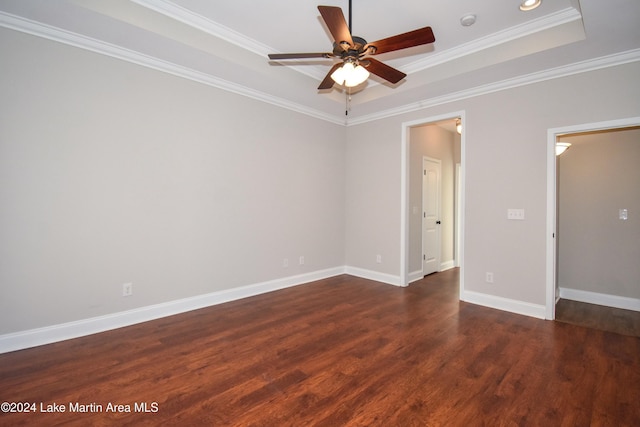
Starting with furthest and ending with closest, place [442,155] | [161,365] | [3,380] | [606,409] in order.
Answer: [442,155] < [161,365] < [3,380] < [606,409]

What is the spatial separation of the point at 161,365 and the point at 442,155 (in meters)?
5.53

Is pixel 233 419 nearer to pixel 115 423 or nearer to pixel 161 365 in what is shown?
pixel 115 423

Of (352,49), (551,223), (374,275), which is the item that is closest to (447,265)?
(374,275)

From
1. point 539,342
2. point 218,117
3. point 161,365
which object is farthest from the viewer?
point 218,117

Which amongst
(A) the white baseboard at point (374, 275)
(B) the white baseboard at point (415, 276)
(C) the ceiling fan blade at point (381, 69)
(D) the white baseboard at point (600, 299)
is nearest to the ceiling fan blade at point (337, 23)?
(C) the ceiling fan blade at point (381, 69)

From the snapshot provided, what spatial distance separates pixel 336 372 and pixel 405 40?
257cm

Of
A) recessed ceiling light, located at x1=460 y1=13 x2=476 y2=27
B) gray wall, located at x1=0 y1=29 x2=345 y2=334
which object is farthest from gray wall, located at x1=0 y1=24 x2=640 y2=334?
recessed ceiling light, located at x1=460 y1=13 x2=476 y2=27

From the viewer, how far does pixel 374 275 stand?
4996 mm

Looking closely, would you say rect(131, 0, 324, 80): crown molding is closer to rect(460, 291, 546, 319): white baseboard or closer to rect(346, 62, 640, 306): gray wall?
rect(346, 62, 640, 306): gray wall

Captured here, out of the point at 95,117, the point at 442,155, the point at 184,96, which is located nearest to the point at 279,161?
the point at 184,96

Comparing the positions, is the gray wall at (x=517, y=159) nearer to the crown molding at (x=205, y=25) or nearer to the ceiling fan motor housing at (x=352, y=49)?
the ceiling fan motor housing at (x=352, y=49)

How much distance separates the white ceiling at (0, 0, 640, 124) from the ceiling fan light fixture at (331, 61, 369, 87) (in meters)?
0.81

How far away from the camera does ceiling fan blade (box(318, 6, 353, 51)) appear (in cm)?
186

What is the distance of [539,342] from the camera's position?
2768mm
